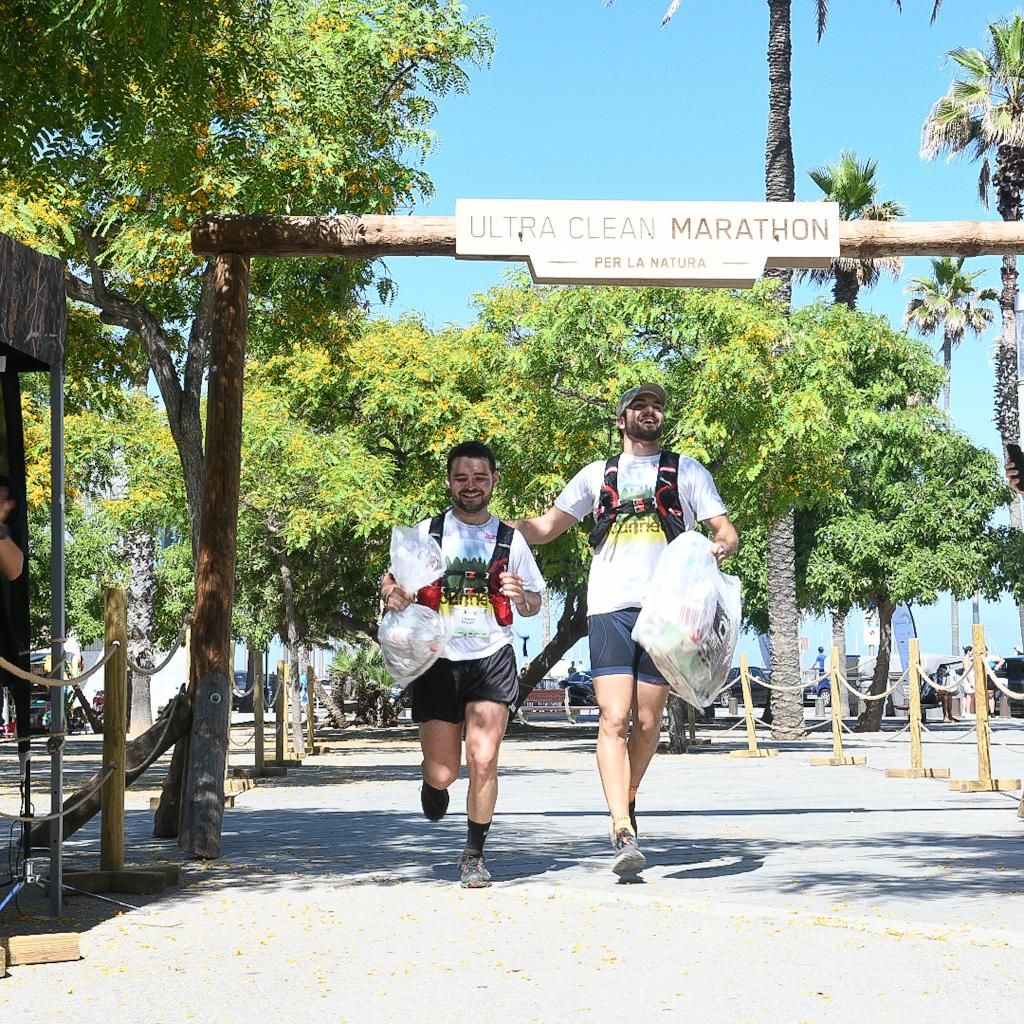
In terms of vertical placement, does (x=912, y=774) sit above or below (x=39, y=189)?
below

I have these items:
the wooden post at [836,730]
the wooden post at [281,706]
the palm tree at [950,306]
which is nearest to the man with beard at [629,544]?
the wooden post at [836,730]

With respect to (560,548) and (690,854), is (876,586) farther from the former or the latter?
(690,854)

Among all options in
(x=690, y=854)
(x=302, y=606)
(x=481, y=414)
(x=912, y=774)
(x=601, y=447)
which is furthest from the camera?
(x=302, y=606)

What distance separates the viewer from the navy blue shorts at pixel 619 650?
316 inches

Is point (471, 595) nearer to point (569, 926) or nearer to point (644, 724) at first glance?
point (644, 724)

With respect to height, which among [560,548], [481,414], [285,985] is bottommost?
[285,985]

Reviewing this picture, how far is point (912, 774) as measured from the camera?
1642cm

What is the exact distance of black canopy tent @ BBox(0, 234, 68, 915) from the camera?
270 inches

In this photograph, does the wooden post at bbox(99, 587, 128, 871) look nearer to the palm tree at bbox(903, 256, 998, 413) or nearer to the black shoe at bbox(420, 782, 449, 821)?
the black shoe at bbox(420, 782, 449, 821)

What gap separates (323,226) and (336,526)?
62.2 feet

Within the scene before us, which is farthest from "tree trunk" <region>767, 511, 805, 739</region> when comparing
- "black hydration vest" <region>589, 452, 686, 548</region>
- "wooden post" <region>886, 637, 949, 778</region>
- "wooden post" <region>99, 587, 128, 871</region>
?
"wooden post" <region>99, 587, 128, 871</region>

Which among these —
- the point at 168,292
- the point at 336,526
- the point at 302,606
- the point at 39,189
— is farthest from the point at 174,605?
the point at 39,189

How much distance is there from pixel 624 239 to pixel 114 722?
4.12 meters

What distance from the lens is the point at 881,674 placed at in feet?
117
